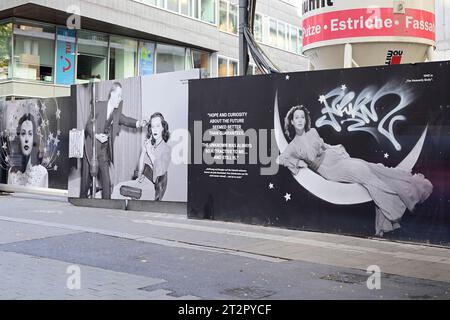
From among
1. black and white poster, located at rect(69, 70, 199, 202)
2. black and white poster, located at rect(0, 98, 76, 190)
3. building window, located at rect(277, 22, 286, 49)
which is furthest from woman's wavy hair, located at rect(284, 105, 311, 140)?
building window, located at rect(277, 22, 286, 49)

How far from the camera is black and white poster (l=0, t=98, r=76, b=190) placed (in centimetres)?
1559

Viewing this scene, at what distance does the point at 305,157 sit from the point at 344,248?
2044mm

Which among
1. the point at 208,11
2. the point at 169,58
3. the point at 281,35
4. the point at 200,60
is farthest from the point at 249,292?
the point at 281,35

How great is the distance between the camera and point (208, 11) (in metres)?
33.4

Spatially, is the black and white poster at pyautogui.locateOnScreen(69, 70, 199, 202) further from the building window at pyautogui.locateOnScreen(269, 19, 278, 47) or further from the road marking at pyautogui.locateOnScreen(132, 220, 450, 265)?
the building window at pyautogui.locateOnScreen(269, 19, 278, 47)

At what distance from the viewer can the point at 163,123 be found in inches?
499

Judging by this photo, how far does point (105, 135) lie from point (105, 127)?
7.8 inches

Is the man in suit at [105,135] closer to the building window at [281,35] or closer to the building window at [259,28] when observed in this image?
the building window at [259,28]

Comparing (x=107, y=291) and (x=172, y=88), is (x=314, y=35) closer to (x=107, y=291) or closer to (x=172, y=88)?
(x=172, y=88)

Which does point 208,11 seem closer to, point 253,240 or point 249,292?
point 253,240

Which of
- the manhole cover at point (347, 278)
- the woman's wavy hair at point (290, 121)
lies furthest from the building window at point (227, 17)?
the manhole cover at point (347, 278)

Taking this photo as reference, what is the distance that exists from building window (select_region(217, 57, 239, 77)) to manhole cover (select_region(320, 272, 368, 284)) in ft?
92.8
